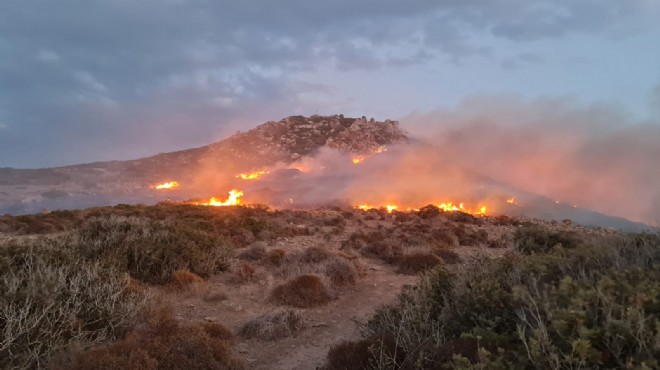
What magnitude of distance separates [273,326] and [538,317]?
528 centimetres

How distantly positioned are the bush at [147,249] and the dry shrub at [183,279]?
0.23 metres

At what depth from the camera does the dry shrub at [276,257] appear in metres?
13.8

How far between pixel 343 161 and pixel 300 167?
930 cm

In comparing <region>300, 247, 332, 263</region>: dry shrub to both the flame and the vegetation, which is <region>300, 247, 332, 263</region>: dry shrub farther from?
the flame

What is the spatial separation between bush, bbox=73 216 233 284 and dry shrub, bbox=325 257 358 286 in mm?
3361

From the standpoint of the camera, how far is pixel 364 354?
17.9 ft

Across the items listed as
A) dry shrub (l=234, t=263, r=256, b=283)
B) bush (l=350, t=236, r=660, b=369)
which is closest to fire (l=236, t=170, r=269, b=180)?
dry shrub (l=234, t=263, r=256, b=283)

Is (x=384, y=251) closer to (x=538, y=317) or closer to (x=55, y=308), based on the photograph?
(x=55, y=308)

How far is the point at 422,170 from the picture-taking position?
180ft

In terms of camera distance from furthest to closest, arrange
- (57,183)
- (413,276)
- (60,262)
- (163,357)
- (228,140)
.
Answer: (228,140) < (57,183) < (413,276) < (60,262) < (163,357)

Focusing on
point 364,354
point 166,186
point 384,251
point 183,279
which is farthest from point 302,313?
point 166,186

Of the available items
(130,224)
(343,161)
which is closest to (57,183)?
(343,161)

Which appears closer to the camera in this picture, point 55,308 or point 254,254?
point 55,308

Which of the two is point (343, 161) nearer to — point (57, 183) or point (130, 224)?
point (57, 183)
